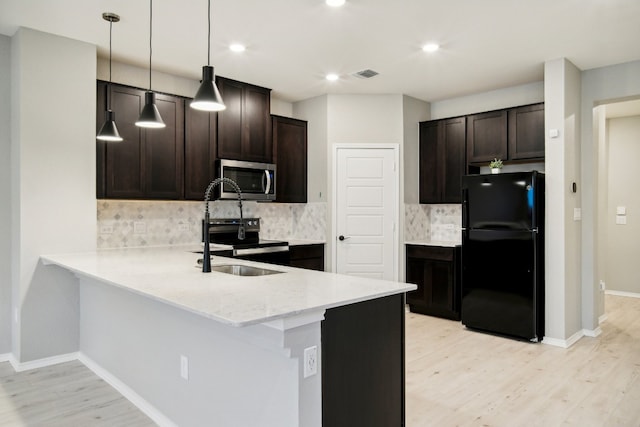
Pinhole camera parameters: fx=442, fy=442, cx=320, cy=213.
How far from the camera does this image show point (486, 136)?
498 centimetres

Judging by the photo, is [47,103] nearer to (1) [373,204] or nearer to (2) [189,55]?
(2) [189,55]

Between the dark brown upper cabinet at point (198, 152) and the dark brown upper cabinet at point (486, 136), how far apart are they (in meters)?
2.90

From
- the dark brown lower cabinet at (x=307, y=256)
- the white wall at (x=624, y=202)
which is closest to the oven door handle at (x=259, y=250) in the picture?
the dark brown lower cabinet at (x=307, y=256)

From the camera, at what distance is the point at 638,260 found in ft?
20.8

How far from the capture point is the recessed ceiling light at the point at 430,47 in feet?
12.3

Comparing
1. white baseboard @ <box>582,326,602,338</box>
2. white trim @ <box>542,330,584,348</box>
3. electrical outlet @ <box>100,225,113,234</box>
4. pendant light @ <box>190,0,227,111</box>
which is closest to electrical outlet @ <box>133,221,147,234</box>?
electrical outlet @ <box>100,225,113,234</box>

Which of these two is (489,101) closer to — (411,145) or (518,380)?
(411,145)

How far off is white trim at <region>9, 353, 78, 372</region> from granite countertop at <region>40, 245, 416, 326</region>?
0.94 metres

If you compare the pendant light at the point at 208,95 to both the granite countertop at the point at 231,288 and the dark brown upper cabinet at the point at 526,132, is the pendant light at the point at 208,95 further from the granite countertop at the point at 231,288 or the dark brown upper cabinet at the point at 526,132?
the dark brown upper cabinet at the point at 526,132

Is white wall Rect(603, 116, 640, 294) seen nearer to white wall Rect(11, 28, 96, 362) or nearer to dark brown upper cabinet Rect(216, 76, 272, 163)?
dark brown upper cabinet Rect(216, 76, 272, 163)

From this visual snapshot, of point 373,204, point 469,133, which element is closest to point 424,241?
point 373,204

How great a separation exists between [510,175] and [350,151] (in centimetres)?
189

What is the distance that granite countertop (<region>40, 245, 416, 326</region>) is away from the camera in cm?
168

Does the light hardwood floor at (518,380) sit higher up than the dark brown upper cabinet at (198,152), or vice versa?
the dark brown upper cabinet at (198,152)
